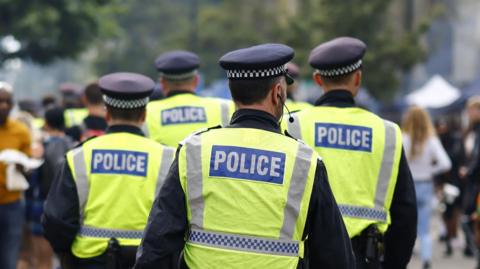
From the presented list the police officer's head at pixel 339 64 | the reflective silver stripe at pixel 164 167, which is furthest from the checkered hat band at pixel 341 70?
the reflective silver stripe at pixel 164 167

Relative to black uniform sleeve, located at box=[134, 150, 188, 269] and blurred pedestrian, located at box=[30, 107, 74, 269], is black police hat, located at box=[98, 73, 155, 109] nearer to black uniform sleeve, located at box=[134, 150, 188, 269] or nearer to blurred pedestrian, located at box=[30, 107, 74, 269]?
black uniform sleeve, located at box=[134, 150, 188, 269]

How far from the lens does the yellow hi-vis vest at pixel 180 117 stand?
8.27 m

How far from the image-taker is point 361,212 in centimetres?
627

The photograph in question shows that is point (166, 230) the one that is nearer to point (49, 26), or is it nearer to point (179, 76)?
point (179, 76)

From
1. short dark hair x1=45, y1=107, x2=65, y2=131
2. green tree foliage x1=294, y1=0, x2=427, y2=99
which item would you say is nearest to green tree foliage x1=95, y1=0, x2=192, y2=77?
green tree foliage x1=294, y1=0, x2=427, y2=99

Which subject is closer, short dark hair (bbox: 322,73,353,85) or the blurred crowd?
short dark hair (bbox: 322,73,353,85)

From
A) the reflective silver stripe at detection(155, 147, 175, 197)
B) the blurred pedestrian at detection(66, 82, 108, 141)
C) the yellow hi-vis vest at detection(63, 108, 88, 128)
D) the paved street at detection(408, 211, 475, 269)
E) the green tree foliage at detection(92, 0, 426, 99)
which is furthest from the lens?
the green tree foliage at detection(92, 0, 426, 99)

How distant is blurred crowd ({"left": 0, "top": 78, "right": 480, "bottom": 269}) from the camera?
32.9ft

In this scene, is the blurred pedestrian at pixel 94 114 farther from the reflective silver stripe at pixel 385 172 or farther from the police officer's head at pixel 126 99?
the reflective silver stripe at pixel 385 172

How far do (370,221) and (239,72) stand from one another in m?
1.94

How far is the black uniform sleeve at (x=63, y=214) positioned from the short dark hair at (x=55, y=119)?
15.4 ft

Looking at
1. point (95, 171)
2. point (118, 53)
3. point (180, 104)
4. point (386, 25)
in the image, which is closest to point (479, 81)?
point (386, 25)

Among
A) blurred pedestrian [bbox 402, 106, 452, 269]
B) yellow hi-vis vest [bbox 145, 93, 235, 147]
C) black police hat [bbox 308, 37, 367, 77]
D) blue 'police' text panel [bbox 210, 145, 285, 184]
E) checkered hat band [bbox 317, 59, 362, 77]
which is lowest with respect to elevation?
blurred pedestrian [bbox 402, 106, 452, 269]

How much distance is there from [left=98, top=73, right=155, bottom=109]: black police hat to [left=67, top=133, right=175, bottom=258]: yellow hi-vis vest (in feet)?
0.77
